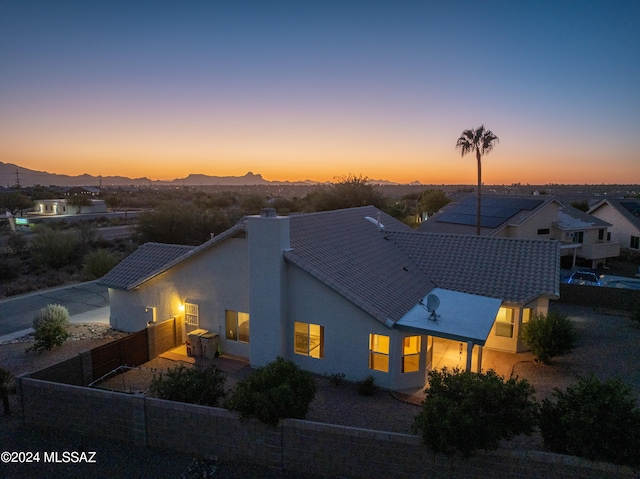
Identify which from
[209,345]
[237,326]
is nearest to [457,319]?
[237,326]

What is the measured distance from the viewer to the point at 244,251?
1512 centimetres

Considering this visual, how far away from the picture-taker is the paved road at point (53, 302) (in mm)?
19778

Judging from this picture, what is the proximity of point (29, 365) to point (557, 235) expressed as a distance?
119 ft

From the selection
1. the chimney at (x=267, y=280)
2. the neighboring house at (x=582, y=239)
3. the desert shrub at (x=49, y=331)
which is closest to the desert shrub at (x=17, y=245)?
the desert shrub at (x=49, y=331)

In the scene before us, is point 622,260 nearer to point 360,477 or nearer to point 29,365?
point 360,477

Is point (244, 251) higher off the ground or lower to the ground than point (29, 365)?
higher

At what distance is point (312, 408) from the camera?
11570 mm

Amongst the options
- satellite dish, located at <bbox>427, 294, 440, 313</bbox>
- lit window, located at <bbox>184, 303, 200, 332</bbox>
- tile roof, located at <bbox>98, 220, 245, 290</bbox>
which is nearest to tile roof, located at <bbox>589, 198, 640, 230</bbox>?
satellite dish, located at <bbox>427, 294, 440, 313</bbox>

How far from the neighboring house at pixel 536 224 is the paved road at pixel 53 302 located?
26214mm

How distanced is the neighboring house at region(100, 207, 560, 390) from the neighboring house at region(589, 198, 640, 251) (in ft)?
103

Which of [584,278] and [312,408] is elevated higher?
[584,278]

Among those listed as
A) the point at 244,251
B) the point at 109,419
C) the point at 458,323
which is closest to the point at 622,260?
the point at 458,323

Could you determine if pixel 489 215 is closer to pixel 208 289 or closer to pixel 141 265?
pixel 208 289

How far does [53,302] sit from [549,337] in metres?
23.7
